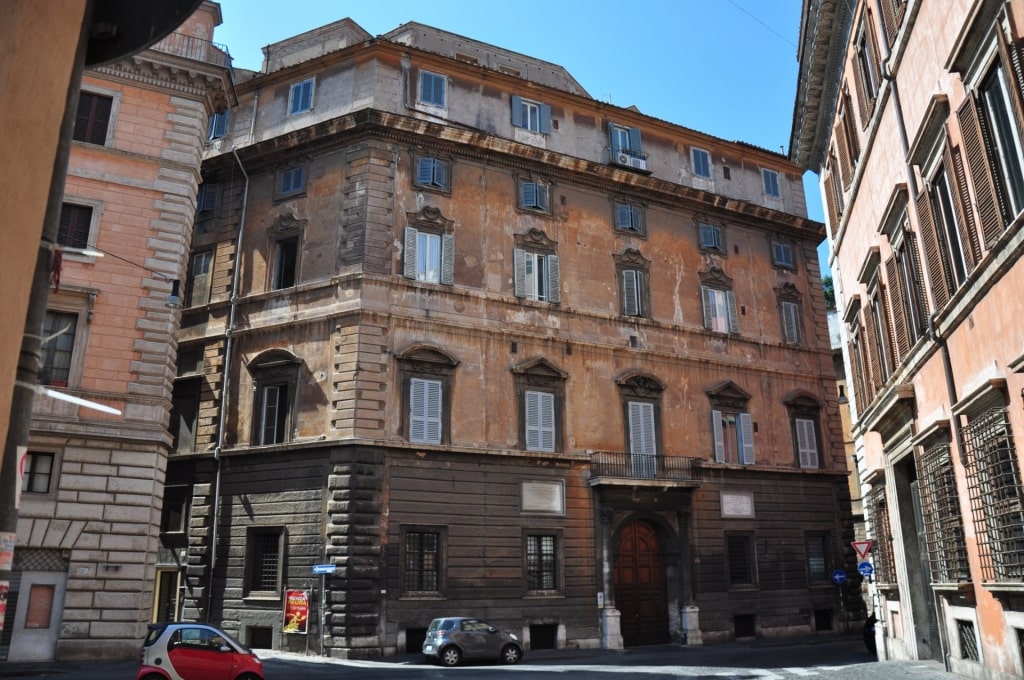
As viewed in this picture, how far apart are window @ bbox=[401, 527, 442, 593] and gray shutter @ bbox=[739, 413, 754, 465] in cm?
1149

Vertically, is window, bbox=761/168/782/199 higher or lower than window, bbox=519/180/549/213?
higher

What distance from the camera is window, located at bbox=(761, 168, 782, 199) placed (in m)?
33.2

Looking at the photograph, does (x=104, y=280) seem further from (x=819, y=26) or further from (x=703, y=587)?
(x=703, y=587)

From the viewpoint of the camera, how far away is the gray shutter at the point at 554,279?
26703 mm

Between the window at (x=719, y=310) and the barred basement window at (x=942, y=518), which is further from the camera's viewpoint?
the window at (x=719, y=310)

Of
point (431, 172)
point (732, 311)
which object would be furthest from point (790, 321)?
point (431, 172)

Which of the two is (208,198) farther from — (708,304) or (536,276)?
(708,304)

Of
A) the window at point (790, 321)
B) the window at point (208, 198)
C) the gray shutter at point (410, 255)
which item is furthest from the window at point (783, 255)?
the window at point (208, 198)

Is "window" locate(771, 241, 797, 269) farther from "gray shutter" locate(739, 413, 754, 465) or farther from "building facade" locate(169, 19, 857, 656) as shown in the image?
"gray shutter" locate(739, 413, 754, 465)

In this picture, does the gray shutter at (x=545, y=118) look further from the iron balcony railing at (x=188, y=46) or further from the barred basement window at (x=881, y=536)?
the barred basement window at (x=881, y=536)

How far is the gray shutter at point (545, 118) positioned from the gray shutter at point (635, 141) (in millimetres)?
3348

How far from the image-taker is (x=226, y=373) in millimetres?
25297

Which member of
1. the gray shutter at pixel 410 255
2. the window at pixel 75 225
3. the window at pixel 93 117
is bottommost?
the window at pixel 75 225

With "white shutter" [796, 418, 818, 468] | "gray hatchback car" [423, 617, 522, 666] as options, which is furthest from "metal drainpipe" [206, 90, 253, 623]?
"white shutter" [796, 418, 818, 468]
